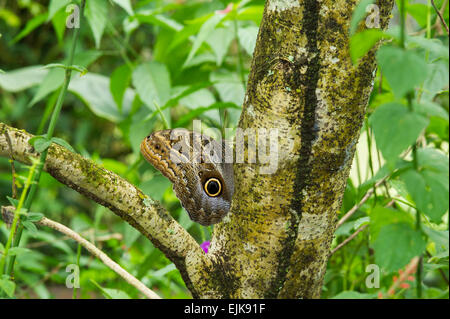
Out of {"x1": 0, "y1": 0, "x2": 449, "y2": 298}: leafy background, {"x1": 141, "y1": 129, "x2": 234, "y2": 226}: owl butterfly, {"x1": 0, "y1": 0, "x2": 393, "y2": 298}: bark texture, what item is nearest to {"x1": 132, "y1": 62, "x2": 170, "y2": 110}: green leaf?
{"x1": 0, "y1": 0, "x2": 449, "y2": 298}: leafy background

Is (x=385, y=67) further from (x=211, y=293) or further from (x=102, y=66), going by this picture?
(x=102, y=66)

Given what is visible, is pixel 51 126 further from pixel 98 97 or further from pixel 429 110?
pixel 98 97

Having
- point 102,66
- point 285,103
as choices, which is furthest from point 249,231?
point 102,66

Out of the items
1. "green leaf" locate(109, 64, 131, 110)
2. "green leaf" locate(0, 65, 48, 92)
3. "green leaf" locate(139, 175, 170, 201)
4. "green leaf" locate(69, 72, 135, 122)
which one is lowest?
"green leaf" locate(139, 175, 170, 201)

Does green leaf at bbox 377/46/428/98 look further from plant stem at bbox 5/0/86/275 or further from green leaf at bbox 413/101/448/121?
plant stem at bbox 5/0/86/275

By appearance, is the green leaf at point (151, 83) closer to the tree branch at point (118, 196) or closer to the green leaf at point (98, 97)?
the green leaf at point (98, 97)

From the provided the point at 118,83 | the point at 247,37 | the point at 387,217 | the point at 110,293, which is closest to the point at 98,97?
the point at 118,83
